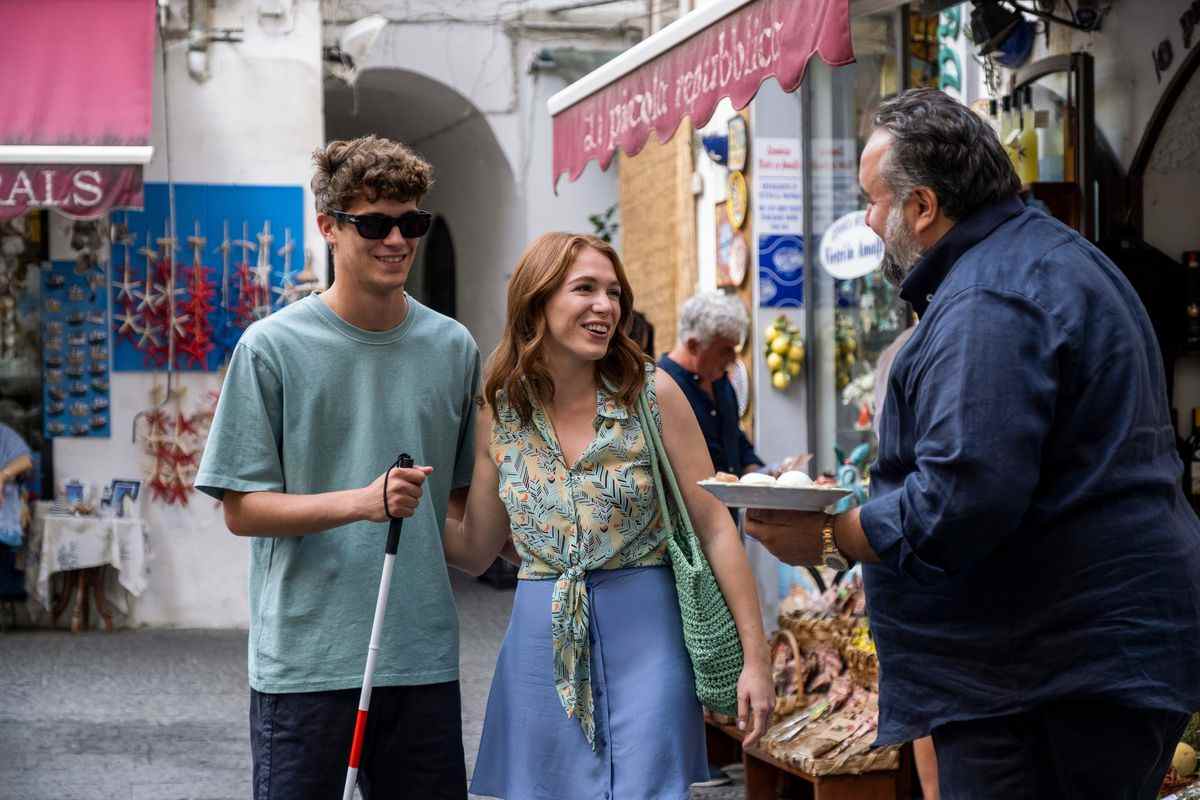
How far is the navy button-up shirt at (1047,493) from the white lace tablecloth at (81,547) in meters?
8.52

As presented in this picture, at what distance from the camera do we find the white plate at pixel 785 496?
2.96m

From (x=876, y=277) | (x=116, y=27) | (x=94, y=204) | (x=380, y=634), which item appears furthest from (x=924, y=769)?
(x=116, y=27)

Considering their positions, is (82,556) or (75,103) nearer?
(75,103)

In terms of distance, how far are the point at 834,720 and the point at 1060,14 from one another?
3281 millimetres

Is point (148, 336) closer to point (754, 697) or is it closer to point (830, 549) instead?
point (754, 697)

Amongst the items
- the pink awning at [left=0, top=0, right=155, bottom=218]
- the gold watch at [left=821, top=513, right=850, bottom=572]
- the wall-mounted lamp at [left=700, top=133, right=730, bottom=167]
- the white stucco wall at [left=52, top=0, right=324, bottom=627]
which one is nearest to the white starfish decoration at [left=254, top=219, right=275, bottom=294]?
the white stucco wall at [left=52, top=0, right=324, bottom=627]

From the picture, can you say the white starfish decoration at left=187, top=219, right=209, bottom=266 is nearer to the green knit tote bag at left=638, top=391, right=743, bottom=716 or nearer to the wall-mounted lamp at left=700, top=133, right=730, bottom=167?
the wall-mounted lamp at left=700, top=133, right=730, bottom=167

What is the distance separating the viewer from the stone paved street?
22.3 feet

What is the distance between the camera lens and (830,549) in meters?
3.00

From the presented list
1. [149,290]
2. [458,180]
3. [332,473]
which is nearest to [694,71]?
[332,473]

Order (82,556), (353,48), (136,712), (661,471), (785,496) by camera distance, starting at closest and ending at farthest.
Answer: (785,496) < (661,471) < (136,712) < (82,556) < (353,48)

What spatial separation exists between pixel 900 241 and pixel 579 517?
3.00 ft

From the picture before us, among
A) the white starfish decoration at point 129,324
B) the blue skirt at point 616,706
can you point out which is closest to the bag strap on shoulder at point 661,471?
the blue skirt at point 616,706

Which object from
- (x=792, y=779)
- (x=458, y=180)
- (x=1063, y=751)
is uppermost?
(x=458, y=180)
